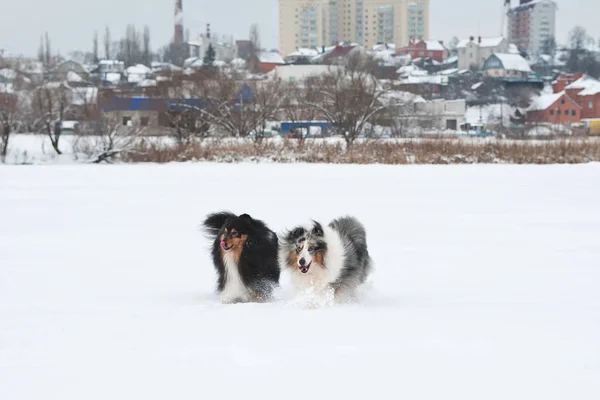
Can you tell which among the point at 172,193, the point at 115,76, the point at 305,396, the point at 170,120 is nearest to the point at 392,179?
the point at 172,193

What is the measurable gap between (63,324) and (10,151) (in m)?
23.7

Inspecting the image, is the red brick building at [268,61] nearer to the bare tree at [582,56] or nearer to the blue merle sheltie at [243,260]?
the bare tree at [582,56]

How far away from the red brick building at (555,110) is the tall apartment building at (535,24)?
82.7 m

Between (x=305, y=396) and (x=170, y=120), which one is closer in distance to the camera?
(x=305, y=396)

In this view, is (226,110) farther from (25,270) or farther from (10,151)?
(25,270)

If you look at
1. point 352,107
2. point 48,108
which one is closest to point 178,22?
point 352,107

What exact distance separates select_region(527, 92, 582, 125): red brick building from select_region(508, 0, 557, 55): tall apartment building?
82.7 metres

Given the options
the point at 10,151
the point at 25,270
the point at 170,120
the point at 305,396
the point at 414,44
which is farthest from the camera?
the point at 414,44

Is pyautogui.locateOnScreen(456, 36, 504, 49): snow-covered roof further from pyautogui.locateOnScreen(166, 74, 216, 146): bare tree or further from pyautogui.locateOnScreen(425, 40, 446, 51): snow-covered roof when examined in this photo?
pyautogui.locateOnScreen(166, 74, 216, 146): bare tree

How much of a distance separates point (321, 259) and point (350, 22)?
582 ft

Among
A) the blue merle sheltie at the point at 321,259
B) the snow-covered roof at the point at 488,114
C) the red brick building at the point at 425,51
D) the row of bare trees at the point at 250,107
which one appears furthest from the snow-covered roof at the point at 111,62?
the blue merle sheltie at the point at 321,259

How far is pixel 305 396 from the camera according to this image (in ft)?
12.0

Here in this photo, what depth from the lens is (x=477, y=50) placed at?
12281 centimetres

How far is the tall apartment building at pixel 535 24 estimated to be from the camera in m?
156
